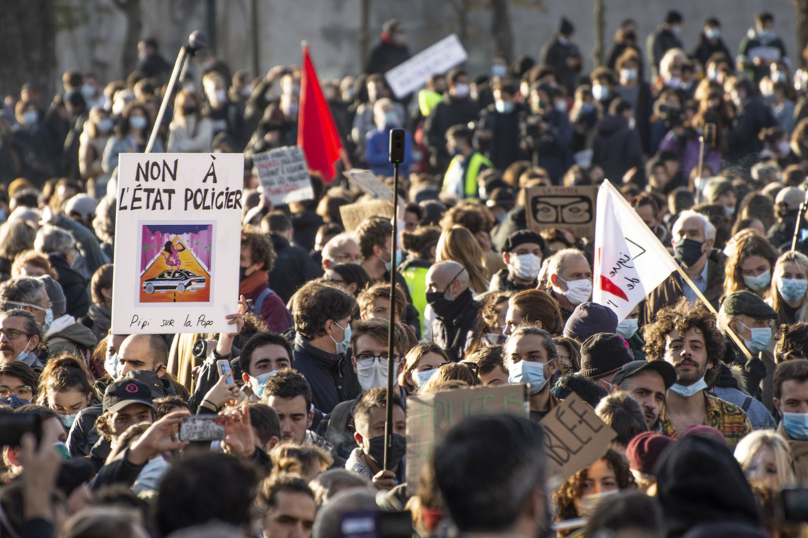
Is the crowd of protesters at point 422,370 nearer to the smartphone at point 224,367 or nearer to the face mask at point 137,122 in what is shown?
the face mask at point 137,122

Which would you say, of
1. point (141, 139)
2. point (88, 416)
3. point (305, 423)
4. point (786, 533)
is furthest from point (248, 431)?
point (141, 139)

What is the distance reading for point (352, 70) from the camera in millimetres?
30250

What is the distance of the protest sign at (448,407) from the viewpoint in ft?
15.5

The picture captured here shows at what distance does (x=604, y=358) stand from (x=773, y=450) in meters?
1.80

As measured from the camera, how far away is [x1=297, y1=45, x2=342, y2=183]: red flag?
571 inches

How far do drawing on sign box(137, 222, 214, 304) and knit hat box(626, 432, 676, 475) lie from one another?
274cm

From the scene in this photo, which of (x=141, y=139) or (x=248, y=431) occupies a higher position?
(x=141, y=139)

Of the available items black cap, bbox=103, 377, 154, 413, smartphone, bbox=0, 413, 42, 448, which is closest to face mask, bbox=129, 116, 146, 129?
black cap, bbox=103, 377, 154, 413

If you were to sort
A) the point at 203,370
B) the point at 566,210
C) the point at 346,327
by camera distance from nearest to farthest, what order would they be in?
1. the point at 203,370
2. the point at 346,327
3. the point at 566,210

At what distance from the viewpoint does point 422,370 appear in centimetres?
674

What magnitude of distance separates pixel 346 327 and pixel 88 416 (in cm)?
176

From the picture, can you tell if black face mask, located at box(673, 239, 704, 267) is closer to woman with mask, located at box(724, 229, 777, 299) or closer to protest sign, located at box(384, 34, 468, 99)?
woman with mask, located at box(724, 229, 777, 299)

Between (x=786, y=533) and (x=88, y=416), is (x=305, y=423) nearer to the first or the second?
(x=88, y=416)

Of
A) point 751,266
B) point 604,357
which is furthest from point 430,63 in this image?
point 604,357
